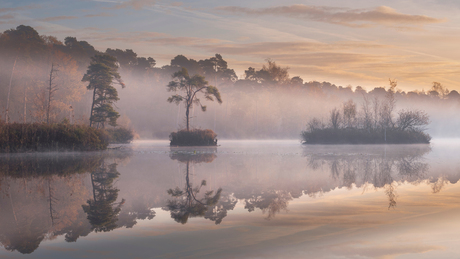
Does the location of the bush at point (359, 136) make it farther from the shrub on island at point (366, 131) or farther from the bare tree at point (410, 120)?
the bare tree at point (410, 120)

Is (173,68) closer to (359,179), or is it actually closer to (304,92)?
(304,92)

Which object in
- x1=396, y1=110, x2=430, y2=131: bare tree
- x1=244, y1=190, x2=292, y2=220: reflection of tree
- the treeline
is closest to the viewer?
x1=244, y1=190, x2=292, y2=220: reflection of tree

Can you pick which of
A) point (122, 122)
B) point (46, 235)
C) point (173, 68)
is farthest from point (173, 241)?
point (173, 68)

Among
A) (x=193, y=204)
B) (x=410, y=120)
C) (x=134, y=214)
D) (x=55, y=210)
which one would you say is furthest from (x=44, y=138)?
(x=410, y=120)

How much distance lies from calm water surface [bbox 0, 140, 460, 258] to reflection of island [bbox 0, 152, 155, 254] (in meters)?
0.02

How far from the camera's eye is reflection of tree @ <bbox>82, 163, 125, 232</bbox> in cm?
598

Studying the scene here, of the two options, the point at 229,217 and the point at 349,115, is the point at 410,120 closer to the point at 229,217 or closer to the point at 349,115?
the point at 349,115

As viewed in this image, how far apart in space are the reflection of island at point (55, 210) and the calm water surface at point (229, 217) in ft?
0.06

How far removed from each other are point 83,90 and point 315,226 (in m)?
65.7

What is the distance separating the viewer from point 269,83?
89.6 meters

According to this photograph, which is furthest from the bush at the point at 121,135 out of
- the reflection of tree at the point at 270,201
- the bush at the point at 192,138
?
the reflection of tree at the point at 270,201

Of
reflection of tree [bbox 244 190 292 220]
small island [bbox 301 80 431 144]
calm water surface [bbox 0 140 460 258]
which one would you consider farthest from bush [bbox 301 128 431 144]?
reflection of tree [bbox 244 190 292 220]

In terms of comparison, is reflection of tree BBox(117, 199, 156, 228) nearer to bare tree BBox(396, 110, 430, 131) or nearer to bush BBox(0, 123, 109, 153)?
bush BBox(0, 123, 109, 153)

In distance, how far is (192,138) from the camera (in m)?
38.2
